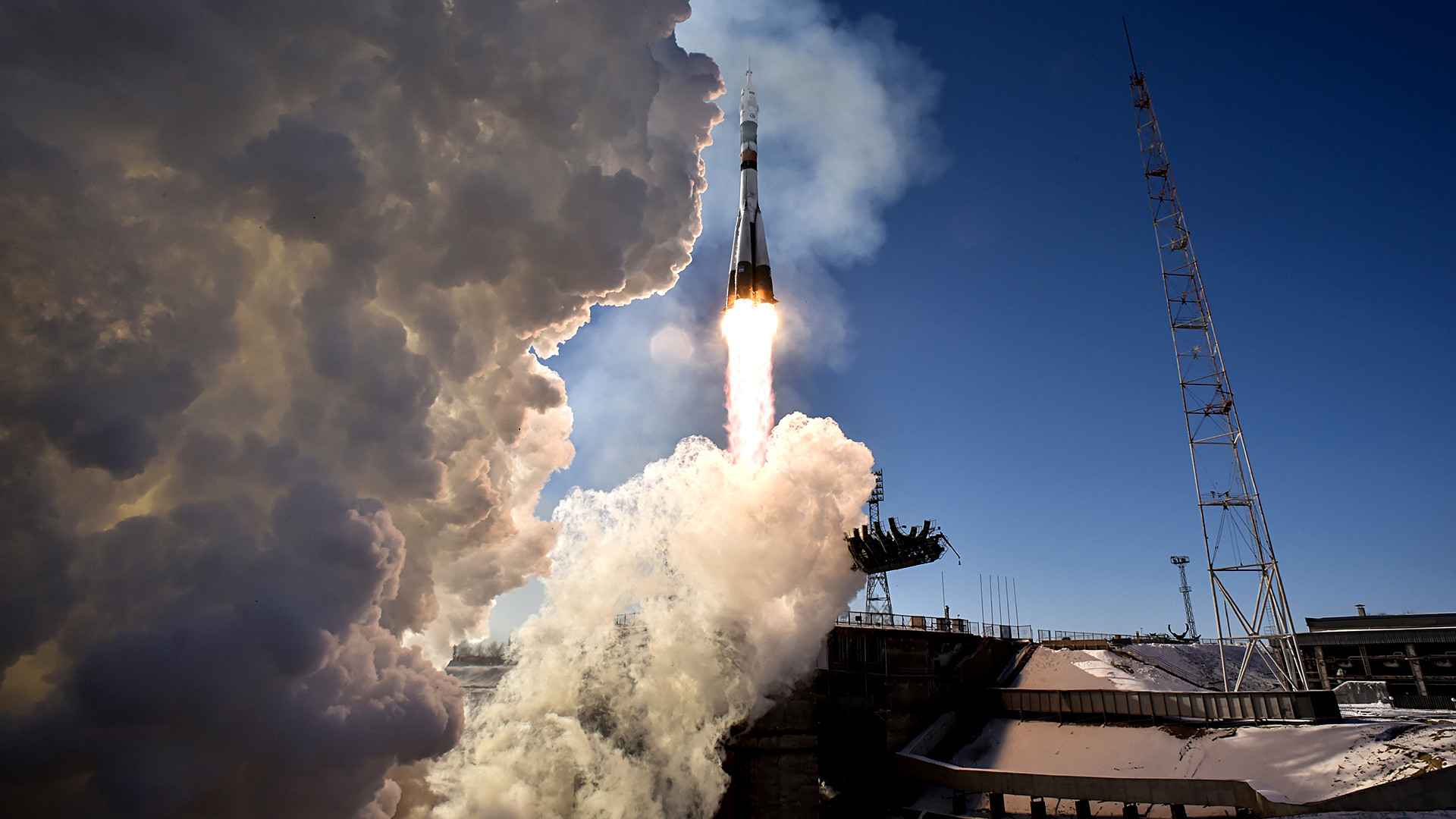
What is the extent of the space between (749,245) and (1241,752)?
33.6 metres

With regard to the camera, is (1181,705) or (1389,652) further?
(1389,652)

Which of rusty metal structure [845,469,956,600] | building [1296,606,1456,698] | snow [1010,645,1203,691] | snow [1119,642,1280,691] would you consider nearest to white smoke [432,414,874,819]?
rusty metal structure [845,469,956,600]

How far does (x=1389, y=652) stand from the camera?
224 feet

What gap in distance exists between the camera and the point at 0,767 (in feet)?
39.1

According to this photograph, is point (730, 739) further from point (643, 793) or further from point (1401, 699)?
point (1401, 699)

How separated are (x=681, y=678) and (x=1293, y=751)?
26.7 meters

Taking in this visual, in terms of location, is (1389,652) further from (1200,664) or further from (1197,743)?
(1197,743)

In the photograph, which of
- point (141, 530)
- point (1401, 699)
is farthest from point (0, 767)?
point (1401, 699)

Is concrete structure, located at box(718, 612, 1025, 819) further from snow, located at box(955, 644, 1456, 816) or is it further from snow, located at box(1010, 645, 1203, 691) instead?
snow, located at box(955, 644, 1456, 816)

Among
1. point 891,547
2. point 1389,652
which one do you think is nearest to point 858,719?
point 891,547

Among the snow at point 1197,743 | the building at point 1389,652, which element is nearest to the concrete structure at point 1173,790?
the snow at point 1197,743

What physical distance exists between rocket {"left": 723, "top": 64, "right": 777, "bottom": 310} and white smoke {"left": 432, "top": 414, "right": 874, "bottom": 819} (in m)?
7.85

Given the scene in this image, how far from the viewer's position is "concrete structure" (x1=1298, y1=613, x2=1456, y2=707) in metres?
65.0

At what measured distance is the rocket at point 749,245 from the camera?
37.3 meters
